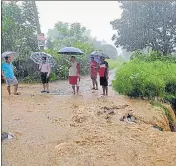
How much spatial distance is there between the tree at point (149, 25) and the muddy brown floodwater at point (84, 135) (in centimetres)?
1554

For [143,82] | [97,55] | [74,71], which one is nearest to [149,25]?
[97,55]

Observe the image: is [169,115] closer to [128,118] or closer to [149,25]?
[128,118]

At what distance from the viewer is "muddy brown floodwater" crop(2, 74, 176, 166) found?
569cm

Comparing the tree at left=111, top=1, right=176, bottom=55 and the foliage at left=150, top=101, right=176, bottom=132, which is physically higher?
the tree at left=111, top=1, right=176, bottom=55

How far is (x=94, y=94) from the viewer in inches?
488

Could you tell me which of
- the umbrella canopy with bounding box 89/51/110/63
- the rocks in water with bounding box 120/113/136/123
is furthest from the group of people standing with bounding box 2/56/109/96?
the rocks in water with bounding box 120/113/136/123

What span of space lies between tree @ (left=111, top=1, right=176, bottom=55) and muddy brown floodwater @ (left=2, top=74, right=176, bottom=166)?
15539 mm

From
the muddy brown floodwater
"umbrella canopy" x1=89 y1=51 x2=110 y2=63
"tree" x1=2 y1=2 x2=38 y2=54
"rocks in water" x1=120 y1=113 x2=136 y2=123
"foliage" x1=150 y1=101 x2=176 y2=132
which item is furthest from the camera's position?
"tree" x1=2 y1=2 x2=38 y2=54

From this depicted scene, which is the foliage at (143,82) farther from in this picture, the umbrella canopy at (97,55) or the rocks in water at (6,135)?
Result: the rocks in water at (6,135)

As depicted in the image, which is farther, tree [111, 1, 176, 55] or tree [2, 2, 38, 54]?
tree [111, 1, 176, 55]

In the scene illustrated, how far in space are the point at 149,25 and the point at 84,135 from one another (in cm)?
1957

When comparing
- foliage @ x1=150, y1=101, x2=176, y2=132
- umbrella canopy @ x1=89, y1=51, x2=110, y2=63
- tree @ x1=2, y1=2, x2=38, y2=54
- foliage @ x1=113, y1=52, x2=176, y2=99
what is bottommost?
foliage @ x1=150, y1=101, x2=176, y2=132

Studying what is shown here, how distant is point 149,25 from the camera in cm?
2505

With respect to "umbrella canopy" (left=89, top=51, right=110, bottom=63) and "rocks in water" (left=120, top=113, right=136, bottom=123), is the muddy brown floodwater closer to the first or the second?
"rocks in water" (left=120, top=113, right=136, bottom=123)
